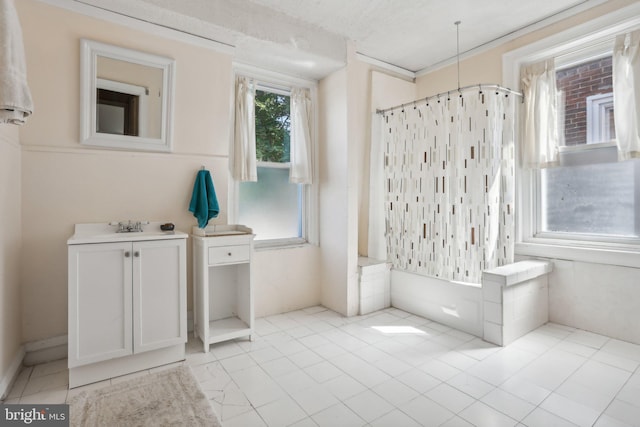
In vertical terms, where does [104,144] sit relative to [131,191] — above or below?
above

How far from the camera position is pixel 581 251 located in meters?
2.79

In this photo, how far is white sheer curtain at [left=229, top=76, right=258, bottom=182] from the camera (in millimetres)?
3121

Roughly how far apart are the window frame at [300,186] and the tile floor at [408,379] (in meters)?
1.01

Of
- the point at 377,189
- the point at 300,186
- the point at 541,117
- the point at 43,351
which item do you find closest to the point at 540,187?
the point at 541,117

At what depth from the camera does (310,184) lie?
3.64 meters

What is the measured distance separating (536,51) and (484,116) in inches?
34.8

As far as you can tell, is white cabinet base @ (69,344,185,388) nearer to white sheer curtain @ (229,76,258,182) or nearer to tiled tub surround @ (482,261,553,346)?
white sheer curtain @ (229,76,258,182)

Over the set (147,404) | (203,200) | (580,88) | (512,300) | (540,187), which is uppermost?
(580,88)

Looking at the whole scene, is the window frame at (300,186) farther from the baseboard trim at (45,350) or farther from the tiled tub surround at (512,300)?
the tiled tub surround at (512,300)

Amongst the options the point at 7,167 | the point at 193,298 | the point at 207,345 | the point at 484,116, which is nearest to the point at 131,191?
the point at 7,167

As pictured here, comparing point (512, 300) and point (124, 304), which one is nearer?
Answer: point (124, 304)

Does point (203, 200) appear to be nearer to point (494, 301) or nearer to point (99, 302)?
point (99, 302)

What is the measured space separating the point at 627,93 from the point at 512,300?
1838 mm

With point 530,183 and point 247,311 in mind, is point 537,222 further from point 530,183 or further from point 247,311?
point 247,311
